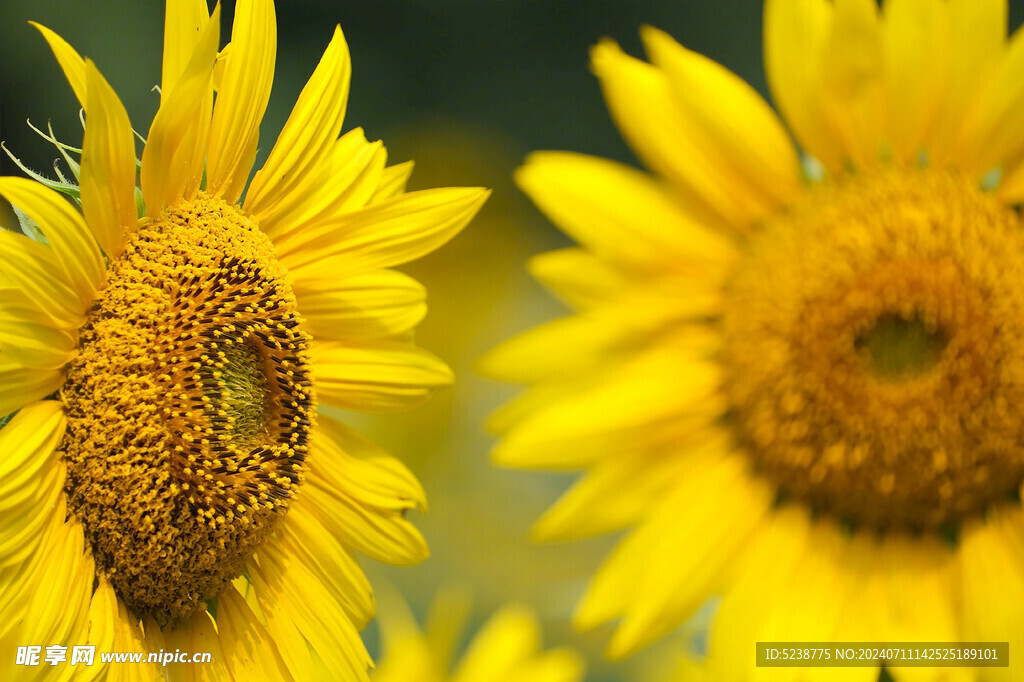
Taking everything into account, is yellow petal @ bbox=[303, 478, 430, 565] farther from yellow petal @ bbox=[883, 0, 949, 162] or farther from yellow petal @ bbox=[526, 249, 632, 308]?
yellow petal @ bbox=[883, 0, 949, 162]

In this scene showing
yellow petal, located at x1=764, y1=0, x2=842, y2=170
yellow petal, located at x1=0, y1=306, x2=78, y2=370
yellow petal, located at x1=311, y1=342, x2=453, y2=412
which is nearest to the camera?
yellow petal, located at x1=0, y1=306, x2=78, y2=370

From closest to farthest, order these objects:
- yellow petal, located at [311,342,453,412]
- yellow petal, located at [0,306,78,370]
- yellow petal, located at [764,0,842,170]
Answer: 1. yellow petal, located at [0,306,78,370]
2. yellow petal, located at [764,0,842,170]
3. yellow petal, located at [311,342,453,412]

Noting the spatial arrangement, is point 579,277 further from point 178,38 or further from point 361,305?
point 178,38

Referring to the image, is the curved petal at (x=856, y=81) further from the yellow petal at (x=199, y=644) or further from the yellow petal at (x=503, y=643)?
the yellow petal at (x=199, y=644)

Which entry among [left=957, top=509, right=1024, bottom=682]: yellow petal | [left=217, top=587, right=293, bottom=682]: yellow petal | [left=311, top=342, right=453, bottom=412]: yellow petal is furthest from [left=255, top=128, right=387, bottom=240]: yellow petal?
[left=957, top=509, right=1024, bottom=682]: yellow petal

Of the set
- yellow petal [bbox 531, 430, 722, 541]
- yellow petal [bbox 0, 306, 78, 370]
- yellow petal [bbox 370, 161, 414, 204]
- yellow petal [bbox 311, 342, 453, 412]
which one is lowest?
yellow petal [bbox 531, 430, 722, 541]

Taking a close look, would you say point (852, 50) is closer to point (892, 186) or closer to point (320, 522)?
point (892, 186)

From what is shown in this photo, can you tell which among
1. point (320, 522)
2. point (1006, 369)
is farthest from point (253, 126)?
point (1006, 369)
